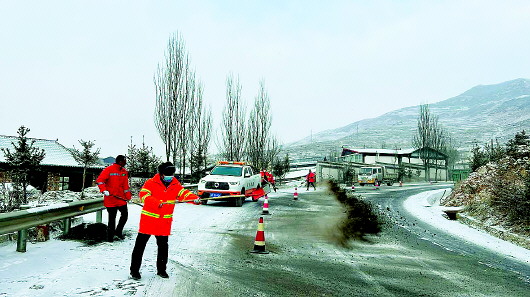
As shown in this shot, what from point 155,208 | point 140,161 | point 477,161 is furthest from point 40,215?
point 477,161

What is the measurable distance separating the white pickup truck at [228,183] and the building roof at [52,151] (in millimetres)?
24510

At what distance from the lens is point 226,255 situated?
305 inches

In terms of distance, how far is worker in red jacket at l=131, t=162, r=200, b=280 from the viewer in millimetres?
5746

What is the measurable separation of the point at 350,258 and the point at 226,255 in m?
2.35

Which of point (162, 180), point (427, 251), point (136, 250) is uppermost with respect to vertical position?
point (162, 180)

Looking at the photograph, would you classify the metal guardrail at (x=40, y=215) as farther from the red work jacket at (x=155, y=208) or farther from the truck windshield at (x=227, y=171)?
the truck windshield at (x=227, y=171)

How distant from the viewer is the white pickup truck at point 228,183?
1841 centimetres

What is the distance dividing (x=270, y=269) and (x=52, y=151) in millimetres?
39974

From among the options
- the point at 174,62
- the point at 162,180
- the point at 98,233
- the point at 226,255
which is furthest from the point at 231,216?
the point at 174,62

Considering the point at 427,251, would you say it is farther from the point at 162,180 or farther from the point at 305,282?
the point at 162,180

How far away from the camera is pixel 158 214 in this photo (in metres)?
5.77

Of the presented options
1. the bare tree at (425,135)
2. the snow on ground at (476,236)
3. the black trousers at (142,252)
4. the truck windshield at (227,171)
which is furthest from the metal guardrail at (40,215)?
the bare tree at (425,135)

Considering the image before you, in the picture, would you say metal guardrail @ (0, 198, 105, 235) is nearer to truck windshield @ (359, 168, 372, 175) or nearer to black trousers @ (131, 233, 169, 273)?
black trousers @ (131, 233, 169, 273)

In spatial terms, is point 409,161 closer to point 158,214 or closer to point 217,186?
point 217,186
